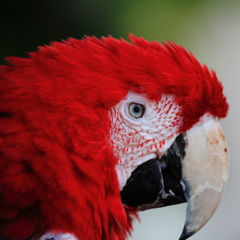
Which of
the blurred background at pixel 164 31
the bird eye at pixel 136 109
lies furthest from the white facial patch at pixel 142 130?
the blurred background at pixel 164 31

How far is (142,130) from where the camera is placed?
91 cm

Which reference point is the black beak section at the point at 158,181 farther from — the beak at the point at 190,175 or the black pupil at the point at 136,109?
the black pupil at the point at 136,109

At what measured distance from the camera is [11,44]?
204 centimetres

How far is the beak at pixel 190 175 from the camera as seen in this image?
35.4 inches

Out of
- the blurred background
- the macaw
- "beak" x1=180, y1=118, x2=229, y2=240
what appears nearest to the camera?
the macaw

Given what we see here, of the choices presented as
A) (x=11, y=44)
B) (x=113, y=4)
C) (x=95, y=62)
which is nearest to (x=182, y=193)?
(x=95, y=62)

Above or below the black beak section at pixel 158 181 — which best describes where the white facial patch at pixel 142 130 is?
above

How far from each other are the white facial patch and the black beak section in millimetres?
18

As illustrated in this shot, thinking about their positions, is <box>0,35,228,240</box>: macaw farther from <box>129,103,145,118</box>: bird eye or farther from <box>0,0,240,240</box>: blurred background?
<box>0,0,240,240</box>: blurred background

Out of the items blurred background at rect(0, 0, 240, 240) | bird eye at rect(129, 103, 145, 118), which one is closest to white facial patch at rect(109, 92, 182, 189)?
bird eye at rect(129, 103, 145, 118)

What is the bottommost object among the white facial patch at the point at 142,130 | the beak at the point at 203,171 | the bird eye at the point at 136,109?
the beak at the point at 203,171

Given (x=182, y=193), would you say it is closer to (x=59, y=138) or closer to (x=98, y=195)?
(x=98, y=195)

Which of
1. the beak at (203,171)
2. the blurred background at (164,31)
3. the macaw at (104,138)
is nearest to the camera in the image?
the macaw at (104,138)

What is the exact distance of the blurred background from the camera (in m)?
2.07
